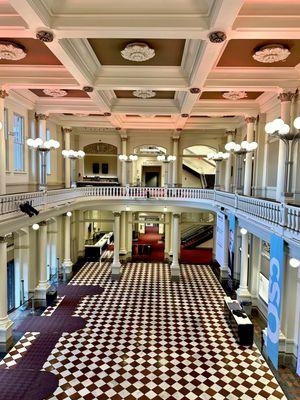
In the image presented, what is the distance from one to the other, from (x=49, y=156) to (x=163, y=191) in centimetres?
613

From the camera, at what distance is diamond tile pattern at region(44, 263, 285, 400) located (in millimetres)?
7273

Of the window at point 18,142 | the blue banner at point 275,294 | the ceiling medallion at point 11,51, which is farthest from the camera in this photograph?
the window at point 18,142

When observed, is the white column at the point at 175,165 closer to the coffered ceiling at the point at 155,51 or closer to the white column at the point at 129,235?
the white column at the point at 129,235

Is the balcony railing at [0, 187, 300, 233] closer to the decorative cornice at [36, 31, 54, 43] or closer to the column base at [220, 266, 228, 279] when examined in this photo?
the column base at [220, 266, 228, 279]

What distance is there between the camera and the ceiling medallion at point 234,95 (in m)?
10.7

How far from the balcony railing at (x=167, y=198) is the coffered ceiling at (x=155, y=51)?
3.46 m

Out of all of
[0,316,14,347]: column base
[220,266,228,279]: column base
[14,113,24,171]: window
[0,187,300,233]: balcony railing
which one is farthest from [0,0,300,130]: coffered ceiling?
[220,266,228,279]: column base

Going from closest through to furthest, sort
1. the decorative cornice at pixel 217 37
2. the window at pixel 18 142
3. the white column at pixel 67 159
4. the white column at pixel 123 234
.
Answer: the decorative cornice at pixel 217 37 < the window at pixel 18 142 < the white column at pixel 67 159 < the white column at pixel 123 234

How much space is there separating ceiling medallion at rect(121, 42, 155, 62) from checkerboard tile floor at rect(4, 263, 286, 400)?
807 cm

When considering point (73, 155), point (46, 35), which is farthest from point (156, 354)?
point (73, 155)

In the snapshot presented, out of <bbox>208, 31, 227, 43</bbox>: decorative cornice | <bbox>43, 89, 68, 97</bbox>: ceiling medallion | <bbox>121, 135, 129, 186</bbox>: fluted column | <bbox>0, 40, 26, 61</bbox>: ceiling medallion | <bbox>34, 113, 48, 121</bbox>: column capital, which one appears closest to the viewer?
<bbox>208, 31, 227, 43</bbox>: decorative cornice

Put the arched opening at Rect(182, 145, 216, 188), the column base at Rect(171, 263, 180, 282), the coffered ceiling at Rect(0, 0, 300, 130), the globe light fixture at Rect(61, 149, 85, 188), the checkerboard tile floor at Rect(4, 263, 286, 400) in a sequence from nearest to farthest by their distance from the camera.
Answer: the coffered ceiling at Rect(0, 0, 300, 130), the checkerboard tile floor at Rect(4, 263, 286, 400), the globe light fixture at Rect(61, 149, 85, 188), the column base at Rect(171, 263, 180, 282), the arched opening at Rect(182, 145, 216, 188)

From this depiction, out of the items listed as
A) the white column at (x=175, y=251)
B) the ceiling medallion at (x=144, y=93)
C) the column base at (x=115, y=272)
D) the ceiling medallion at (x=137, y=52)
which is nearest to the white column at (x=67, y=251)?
the column base at (x=115, y=272)

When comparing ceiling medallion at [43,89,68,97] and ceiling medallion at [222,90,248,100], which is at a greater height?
ceiling medallion at [43,89,68,97]
